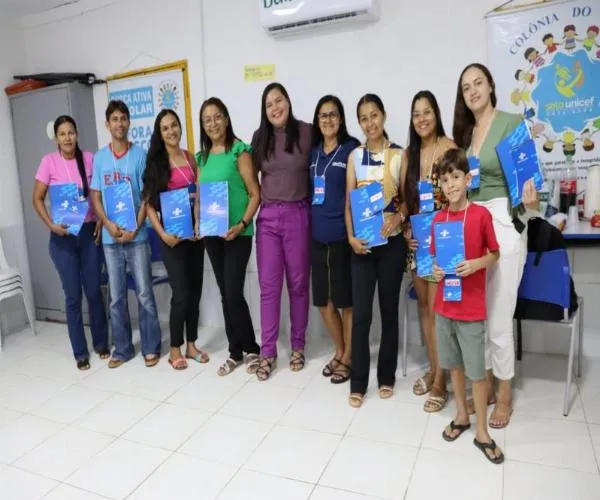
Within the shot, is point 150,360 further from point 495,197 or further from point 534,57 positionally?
point 534,57

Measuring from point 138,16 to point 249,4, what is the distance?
991mm

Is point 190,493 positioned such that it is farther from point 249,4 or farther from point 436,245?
point 249,4

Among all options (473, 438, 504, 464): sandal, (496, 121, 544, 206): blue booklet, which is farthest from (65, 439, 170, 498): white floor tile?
(496, 121, 544, 206): blue booklet

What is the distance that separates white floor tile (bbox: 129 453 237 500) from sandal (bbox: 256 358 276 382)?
781mm

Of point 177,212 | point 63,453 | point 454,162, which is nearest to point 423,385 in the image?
point 454,162

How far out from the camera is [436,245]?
211cm

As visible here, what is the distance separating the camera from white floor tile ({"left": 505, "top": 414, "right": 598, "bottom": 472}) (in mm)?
2068

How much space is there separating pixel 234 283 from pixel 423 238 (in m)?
1.17

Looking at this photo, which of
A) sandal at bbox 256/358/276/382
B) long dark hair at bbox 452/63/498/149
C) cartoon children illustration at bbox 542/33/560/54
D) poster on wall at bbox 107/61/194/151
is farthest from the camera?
poster on wall at bbox 107/61/194/151

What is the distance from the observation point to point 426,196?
237 centimetres

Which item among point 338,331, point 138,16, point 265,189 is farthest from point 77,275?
point 138,16

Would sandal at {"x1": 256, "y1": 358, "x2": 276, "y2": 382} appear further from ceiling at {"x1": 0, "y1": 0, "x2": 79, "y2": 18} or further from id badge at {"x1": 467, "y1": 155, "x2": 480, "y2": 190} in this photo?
ceiling at {"x1": 0, "y1": 0, "x2": 79, "y2": 18}

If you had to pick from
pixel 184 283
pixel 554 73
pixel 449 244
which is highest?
pixel 554 73

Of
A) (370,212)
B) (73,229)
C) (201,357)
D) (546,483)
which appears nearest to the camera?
(546,483)
